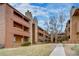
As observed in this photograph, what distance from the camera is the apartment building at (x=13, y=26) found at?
2.79 meters

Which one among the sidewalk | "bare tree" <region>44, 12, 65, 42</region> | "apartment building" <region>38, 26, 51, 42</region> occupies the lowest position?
the sidewalk

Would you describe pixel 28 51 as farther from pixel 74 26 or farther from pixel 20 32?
pixel 74 26

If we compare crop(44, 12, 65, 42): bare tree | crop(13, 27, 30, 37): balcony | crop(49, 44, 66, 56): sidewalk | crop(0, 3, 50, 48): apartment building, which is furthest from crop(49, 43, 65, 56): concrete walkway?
crop(13, 27, 30, 37): balcony

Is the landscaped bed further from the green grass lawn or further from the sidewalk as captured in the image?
the green grass lawn

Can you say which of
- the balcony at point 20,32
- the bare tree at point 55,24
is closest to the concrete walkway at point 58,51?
the bare tree at point 55,24

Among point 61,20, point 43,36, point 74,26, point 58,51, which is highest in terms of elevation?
point 61,20

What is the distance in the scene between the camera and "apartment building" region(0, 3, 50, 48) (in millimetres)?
2785

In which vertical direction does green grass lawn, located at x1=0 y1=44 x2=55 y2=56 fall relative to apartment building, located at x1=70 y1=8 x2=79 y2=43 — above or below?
below

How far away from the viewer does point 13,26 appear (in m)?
2.79

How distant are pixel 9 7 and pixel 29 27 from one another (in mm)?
461

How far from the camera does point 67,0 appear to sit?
110 inches

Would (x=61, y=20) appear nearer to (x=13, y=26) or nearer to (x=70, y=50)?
(x=70, y=50)

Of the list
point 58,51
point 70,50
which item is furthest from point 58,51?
point 70,50

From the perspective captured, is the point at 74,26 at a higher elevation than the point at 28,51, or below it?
higher
